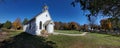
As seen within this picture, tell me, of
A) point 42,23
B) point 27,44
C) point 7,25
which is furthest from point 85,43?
point 7,25

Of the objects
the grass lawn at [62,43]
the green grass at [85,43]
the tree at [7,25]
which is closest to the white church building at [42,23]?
the grass lawn at [62,43]

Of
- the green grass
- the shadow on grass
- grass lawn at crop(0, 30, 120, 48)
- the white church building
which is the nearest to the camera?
the shadow on grass

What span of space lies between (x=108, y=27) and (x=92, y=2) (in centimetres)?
7237

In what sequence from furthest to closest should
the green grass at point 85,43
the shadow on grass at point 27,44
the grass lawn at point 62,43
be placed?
the green grass at point 85,43 → the grass lawn at point 62,43 → the shadow on grass at point 27,44

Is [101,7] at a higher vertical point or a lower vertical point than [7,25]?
lower

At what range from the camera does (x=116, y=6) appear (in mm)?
13383

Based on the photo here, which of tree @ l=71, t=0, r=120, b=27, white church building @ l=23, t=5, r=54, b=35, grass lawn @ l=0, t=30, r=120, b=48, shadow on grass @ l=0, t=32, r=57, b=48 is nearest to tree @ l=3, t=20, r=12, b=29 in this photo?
white church building @ l=23, t=5, r=54, b=35

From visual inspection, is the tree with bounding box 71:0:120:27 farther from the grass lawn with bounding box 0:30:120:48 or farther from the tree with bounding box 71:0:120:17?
the grass lawn with bounding box 0:30:120:48

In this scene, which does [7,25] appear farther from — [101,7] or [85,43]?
[101,7]

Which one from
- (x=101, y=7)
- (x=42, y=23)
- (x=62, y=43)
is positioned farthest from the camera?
(x=42, y=23)

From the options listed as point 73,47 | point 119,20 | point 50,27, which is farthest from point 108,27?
point 119,20

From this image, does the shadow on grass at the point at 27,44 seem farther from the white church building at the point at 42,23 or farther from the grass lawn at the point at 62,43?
the white church building at the point at 42,23

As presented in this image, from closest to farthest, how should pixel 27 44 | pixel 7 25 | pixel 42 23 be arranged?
pixel 27 44 < pixel 42 23 < pixel 7 25

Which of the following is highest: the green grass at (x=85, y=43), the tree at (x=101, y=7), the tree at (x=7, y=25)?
the tree at (x=7, y=25)
